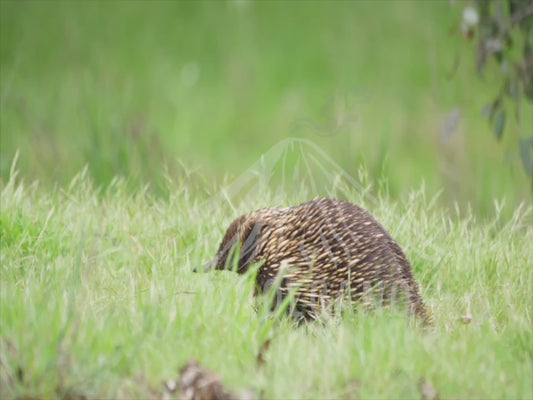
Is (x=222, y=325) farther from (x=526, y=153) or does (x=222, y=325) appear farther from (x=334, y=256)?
(x=526, y=153)

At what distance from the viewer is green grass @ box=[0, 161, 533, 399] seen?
3229 mm

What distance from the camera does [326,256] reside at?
4234 millimetres

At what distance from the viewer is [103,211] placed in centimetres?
551

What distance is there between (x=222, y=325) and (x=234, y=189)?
228 cm

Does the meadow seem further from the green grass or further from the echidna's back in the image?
the echidna's back

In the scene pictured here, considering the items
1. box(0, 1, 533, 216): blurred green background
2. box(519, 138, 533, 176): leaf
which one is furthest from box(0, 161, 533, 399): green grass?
box(0, 1, 533, 216): blurred green background

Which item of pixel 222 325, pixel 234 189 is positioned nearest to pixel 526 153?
pixel 234 189

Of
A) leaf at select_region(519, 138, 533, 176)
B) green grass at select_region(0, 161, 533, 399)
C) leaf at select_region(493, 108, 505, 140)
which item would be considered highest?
leaf at select_region(493, 108, 505, 140)

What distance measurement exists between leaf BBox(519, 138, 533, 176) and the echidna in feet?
3.48

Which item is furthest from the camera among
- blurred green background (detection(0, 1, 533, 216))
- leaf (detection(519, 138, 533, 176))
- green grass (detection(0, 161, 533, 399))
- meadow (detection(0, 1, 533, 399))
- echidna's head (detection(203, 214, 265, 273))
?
blurred green background (detection(0, 1, 533, 216))

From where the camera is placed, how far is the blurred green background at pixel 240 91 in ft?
21.5

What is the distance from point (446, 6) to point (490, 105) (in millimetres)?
4093

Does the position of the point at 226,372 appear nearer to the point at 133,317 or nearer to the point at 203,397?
the point at 203,397

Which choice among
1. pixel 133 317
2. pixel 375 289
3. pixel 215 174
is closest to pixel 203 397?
pixel 133 317
